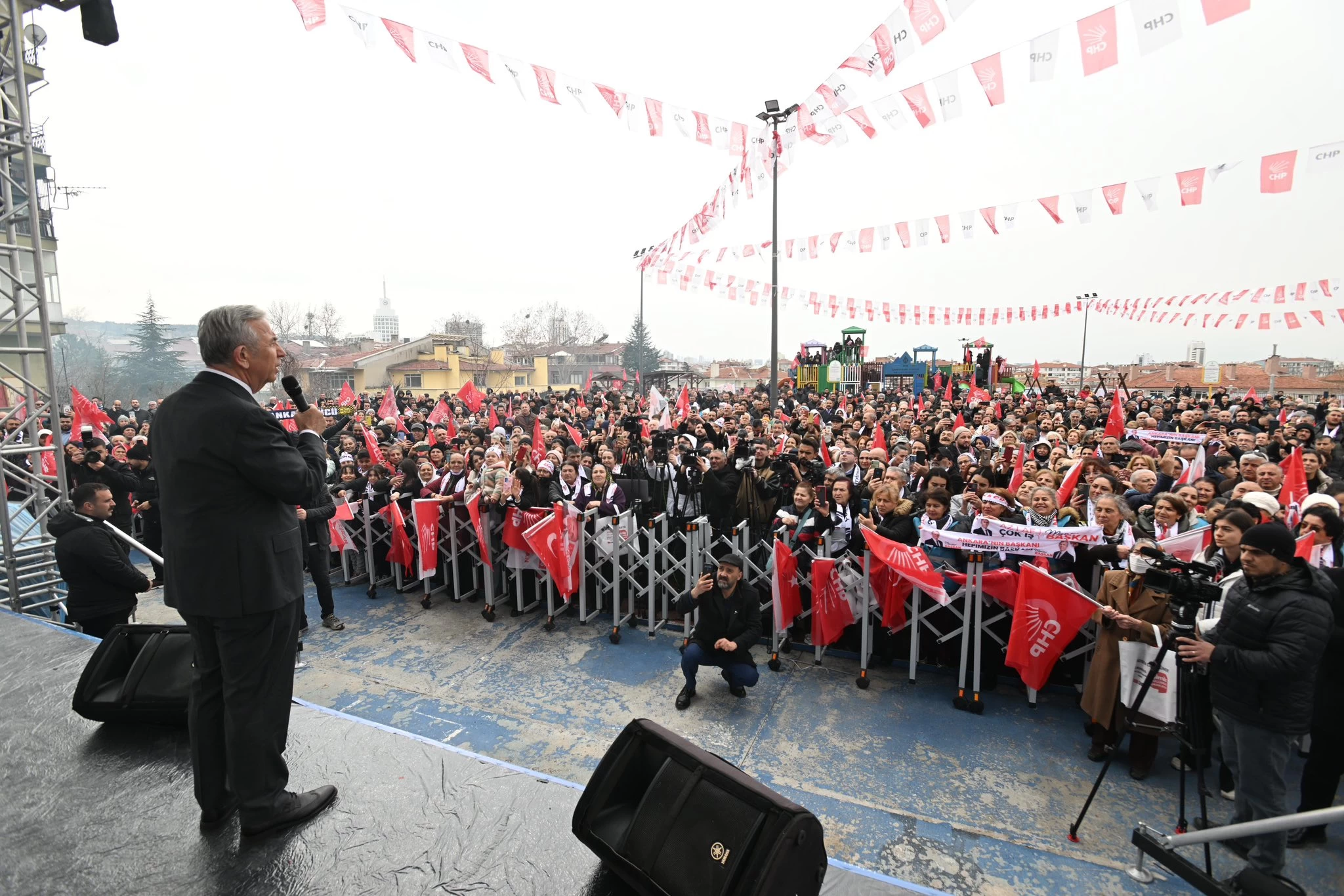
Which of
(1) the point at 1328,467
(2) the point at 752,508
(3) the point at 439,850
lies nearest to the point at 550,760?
(3) the point at 439,850

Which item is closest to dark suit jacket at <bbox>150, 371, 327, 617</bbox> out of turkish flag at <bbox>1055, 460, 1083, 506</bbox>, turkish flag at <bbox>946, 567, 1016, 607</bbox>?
turkish flag at <bbox>946, 567, 1016, 607</bbox>

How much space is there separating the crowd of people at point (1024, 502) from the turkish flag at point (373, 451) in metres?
0.15

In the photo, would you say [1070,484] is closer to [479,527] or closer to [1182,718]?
[1182,718]

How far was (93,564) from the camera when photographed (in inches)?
187

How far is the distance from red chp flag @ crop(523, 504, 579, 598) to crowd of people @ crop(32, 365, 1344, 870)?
0.44 meters

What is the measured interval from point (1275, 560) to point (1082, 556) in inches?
98.8

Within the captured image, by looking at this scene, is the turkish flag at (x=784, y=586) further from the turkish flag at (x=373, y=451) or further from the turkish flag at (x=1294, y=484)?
the turkish flag at (x=373, y=451)

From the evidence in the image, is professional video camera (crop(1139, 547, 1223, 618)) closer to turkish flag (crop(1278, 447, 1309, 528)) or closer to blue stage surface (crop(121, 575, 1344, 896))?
blue stage surface (crop(121, 575, 1344, 896))

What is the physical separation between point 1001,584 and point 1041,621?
16.5 inches

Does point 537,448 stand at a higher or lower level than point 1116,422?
lower

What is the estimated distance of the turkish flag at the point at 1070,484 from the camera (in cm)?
771

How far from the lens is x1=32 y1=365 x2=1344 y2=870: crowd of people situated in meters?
3.36

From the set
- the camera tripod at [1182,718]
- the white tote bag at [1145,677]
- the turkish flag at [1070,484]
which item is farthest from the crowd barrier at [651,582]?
the turkish flag at [1070,484]

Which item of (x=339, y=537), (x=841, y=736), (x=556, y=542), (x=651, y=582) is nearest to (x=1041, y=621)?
(x=841, y=736)
